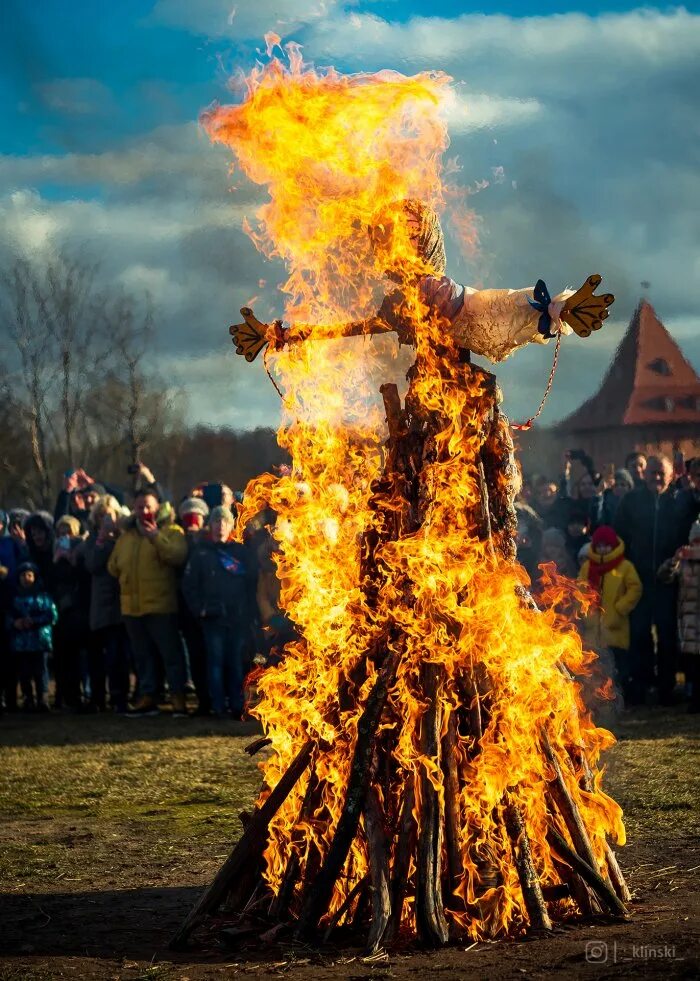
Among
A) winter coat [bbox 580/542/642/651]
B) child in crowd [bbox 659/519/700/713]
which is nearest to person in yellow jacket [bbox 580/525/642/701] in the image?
winter coat [bbox 580/542/642/651]

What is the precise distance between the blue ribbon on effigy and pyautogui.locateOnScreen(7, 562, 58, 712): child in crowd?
10.4 meters

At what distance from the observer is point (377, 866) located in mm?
5562

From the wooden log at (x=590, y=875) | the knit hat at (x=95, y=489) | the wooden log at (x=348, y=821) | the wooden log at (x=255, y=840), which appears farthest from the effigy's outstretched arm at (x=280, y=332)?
the knit hat at (x=95, y=489)

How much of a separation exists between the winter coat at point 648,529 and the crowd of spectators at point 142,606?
12.3ft

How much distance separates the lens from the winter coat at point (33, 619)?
1487 centimetres

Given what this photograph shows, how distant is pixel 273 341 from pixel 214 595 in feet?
24.3

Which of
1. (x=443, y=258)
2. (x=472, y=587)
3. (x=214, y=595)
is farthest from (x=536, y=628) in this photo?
(x=214, y=595)

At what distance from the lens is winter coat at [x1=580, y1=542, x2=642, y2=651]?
42.4 ft

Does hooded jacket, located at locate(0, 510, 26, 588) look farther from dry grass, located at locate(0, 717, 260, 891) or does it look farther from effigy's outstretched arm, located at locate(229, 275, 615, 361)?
effigy's outstretched arm, located at locate(229, 275, 615, 361)

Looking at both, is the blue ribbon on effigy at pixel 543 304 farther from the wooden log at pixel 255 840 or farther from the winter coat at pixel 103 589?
the winter coat at pixel 103 589

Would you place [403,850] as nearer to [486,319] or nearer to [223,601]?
[486,319]

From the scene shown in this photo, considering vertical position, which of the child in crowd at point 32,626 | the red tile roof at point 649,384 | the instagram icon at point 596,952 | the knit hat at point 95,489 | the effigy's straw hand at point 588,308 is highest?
the red tile roof at point 649,384

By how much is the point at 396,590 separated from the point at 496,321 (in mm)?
1354

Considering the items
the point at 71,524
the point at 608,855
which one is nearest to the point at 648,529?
the point at 71,524
